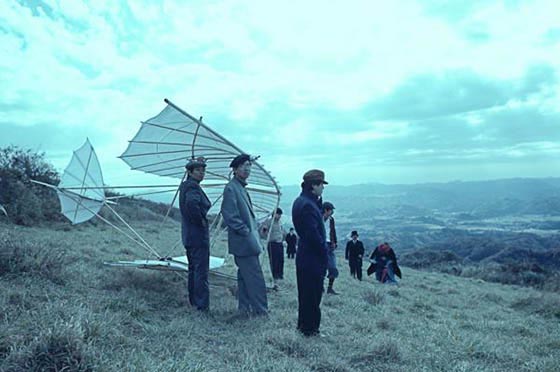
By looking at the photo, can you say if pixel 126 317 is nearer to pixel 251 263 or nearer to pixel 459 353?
pixel 251 263

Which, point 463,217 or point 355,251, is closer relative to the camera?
point 355,251

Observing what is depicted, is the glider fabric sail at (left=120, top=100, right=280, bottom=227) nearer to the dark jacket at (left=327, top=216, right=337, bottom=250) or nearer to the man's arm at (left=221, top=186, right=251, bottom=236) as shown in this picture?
the man's arm at (left=221, top=186, right=251, bottom=236)

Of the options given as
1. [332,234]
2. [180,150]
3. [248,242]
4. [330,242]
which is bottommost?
[330,242]

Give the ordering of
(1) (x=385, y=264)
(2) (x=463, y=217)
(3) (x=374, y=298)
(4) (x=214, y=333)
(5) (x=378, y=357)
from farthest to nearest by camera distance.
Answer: (2) (x=463, y=217) → (1) (x=385, y=264) → (3) (x=374, y=298) → (4) (x=214, y=333) → (5) (x=378, y=357)

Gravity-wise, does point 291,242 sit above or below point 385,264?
above

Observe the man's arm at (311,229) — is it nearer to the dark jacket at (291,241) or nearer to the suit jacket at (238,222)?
the suit jacket at (238,222)

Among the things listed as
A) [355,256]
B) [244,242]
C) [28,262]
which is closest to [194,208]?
[244,242]

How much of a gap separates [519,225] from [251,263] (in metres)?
89.9

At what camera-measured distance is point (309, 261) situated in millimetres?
5523

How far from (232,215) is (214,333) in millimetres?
1517

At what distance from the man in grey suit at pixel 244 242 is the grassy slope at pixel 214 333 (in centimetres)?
35

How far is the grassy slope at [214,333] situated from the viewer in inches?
144

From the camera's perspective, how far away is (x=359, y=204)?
4734 inches

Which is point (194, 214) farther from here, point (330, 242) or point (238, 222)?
point (330, 242)
